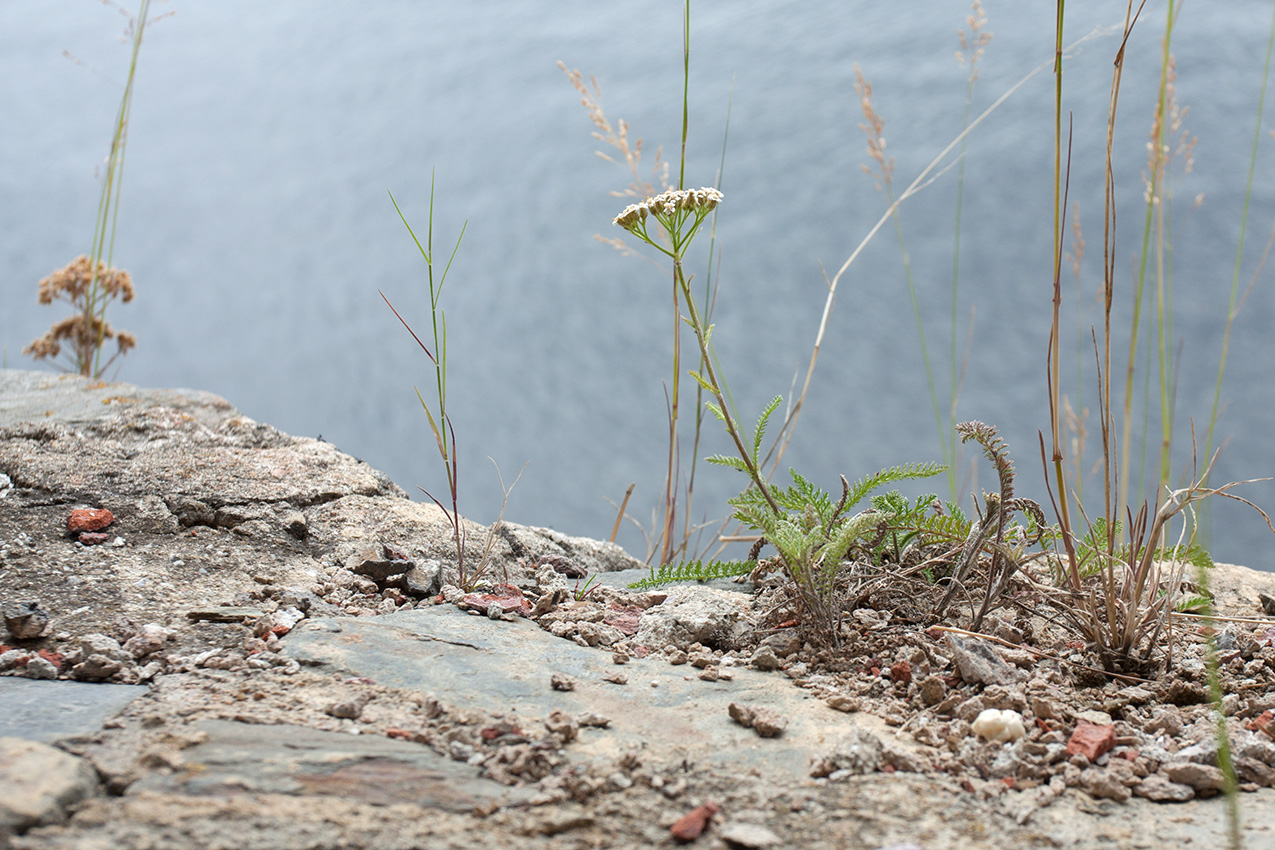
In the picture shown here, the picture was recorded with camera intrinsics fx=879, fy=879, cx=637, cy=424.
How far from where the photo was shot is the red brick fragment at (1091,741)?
962 mm

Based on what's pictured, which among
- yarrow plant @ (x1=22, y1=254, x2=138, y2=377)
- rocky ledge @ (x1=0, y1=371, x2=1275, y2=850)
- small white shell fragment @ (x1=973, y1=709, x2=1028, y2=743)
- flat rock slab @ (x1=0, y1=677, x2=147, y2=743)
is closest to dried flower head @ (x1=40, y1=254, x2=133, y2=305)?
yarrow plant @ (x1=22, y1=254, x2=138, y2=377)

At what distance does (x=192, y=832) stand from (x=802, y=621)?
85cm

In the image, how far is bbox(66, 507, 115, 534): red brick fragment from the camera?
58.9 inches

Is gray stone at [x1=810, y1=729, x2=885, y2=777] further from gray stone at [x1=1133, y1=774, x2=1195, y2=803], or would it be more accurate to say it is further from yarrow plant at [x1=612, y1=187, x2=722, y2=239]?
yarrow plant at [x1=612, y1=187, x2=722, y2=239]

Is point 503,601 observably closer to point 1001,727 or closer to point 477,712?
point 477,712

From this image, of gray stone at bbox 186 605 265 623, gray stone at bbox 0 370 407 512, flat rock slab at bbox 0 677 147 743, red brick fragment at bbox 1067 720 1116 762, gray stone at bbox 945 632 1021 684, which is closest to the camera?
flat rock slab at bbox 0 677 147 743

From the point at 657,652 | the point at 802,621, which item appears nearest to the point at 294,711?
the point at 657,652

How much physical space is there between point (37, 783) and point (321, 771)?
0.73ft

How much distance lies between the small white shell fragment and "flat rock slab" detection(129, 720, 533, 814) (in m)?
0.52

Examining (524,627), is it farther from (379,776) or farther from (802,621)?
(379,776)

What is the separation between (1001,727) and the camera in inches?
38.9

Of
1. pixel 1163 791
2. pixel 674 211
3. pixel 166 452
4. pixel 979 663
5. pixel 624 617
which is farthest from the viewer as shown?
pixel 166 452

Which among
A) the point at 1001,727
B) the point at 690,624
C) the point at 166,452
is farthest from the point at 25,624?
the point at 1001,727

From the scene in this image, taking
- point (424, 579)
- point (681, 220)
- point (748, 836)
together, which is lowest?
point (748, 836)
